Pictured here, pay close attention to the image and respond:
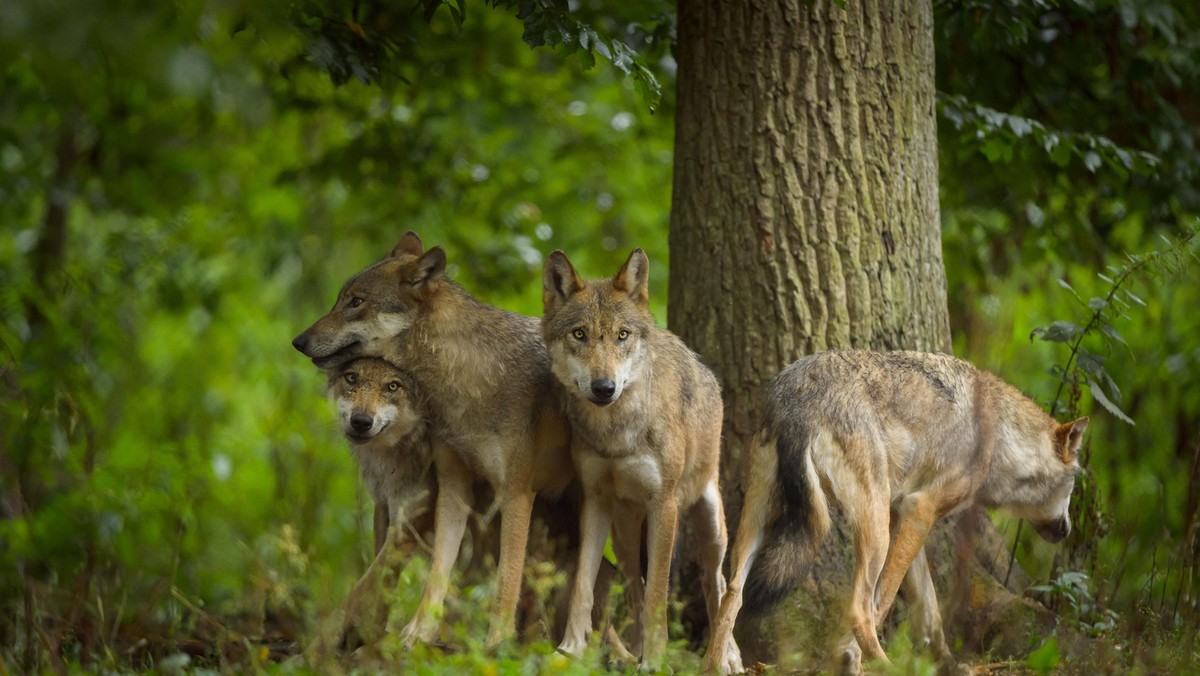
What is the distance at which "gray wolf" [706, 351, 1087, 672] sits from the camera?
6039 millimetres

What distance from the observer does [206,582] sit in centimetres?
1001

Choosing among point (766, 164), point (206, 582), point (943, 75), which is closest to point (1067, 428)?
point (766, 164)

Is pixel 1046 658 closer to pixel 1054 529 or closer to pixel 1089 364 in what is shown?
pixel 1054 529

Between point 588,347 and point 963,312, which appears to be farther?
point 963,312

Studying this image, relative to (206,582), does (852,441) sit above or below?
above

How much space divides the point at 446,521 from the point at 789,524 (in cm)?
203

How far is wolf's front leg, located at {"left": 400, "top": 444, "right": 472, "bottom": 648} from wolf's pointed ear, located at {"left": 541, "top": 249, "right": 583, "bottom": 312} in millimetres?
1110

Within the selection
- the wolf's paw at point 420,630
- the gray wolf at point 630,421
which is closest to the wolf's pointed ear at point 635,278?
the gray wolf at point 630,421

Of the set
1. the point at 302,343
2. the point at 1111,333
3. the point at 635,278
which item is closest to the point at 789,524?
the point at 635,278

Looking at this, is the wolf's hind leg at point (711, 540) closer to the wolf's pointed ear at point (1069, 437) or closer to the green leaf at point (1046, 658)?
the green leaf at point (1046, 658)

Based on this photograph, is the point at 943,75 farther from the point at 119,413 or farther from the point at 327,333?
the point at 119,413

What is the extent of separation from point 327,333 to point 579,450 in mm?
1673

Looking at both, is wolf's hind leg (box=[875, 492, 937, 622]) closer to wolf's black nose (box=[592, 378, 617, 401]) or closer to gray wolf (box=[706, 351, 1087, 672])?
gray wolf (box=[706, 351, 1087, 672])

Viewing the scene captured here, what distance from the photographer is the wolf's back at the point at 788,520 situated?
602 centimetres
